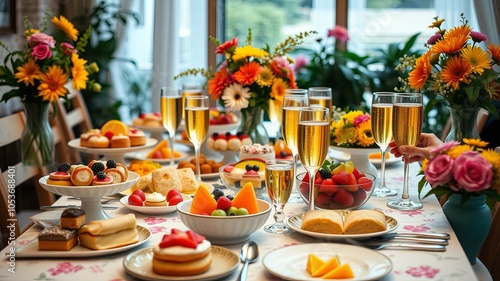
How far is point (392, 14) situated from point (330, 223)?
11.3 feet

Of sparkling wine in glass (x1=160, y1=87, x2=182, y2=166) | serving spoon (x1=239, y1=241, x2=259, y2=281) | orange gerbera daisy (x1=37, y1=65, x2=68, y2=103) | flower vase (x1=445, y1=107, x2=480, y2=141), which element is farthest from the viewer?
orange gerbera daisy (x1=37, y1=65, x2=68, y2=103)

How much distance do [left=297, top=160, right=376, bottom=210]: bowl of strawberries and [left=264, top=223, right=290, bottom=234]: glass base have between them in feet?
0.55

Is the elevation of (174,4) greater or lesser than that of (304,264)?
greater

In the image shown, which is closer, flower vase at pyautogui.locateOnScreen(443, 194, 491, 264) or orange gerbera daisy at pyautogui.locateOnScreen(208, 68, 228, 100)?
flower vase at pyautogui.locateOnScreen(443, 194, 491, 264)

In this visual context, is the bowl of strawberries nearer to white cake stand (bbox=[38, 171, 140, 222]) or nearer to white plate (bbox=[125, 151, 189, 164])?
white cake stand (bbox=[38, 171, 140, 222])

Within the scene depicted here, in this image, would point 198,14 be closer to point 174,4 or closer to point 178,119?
point 174,4

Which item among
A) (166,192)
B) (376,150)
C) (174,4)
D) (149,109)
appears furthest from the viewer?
(149,109)

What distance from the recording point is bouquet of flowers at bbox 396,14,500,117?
2023mm

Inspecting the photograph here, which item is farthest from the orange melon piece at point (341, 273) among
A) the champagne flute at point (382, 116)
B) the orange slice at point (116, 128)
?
the orange slice at point (116, 128)

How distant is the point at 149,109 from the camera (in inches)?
200

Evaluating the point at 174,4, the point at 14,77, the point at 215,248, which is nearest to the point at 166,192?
the point at 215,248

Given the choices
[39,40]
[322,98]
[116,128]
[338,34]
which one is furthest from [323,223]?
[338,34]

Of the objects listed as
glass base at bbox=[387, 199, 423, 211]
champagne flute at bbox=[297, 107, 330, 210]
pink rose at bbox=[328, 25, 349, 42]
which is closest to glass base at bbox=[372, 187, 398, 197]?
glass base at bbox=[387, 199, 423, 211]

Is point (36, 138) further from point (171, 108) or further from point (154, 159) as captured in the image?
point (171, 108)
